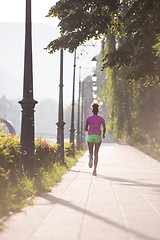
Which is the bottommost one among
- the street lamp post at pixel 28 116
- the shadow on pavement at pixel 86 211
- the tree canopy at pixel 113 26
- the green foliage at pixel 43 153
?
the shadow on pavement at pixel 86 211

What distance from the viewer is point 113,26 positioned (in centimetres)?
1026

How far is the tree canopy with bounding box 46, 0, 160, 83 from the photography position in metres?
9.45

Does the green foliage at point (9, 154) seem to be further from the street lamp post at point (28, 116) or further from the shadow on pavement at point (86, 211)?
the shadow on pavement at point (86, 211)

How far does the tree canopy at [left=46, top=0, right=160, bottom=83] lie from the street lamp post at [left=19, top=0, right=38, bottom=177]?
100 centimetres

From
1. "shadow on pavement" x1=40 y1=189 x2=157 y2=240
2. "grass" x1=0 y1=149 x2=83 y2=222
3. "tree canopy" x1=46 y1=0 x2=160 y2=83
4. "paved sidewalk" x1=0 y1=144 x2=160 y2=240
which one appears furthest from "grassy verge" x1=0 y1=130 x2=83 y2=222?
"tree canopy" x1=46 y1=0 x2=160 y2=83

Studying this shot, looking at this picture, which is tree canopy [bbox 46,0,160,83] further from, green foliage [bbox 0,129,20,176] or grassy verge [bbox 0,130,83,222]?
grassy verge [bbox 0,130,83,222]

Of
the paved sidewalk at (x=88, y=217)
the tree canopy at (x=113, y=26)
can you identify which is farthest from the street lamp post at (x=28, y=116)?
the paved sidewalk at (x=88, y=217)

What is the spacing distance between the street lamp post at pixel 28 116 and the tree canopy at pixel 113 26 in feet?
3.28

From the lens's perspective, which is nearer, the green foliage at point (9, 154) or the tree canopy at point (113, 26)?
the green foliage at point (9, 154)

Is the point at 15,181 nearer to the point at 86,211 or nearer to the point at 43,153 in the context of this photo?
the point at 86,211

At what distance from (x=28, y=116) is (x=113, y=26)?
3.22 meters

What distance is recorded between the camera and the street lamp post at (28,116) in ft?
30.3

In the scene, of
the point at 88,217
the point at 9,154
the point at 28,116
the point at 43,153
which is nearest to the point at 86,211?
the point at 88,217

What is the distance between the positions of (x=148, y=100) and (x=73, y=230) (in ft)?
71.1
